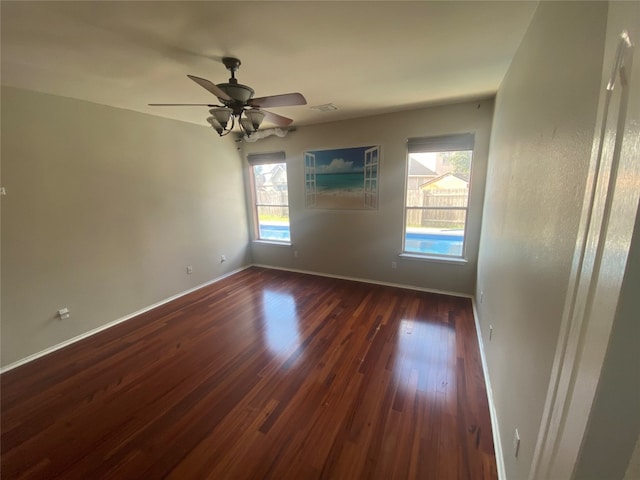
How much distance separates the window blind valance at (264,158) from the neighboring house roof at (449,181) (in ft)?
7.81

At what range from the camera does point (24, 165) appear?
91.0 inches

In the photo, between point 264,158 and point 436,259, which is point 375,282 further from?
point 264,158

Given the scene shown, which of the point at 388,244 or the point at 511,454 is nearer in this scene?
the point at 511,454

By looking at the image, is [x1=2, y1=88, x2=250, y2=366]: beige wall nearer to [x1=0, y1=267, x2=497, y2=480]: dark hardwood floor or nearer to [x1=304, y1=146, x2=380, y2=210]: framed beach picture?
[x1=0, y1=267, x2=497, y2=480]: dark hardwood floor

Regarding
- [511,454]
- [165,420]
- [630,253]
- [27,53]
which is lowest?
[165,420]

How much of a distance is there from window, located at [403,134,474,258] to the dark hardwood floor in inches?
37.9

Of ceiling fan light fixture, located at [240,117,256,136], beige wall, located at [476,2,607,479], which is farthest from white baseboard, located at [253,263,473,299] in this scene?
ceiling fan light fixture, located at [240,117,256,136]

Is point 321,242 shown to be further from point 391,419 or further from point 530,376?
point 530,376

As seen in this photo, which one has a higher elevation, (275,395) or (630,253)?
(630,253)

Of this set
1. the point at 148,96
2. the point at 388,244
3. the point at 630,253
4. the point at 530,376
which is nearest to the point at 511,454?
the point at 530,376

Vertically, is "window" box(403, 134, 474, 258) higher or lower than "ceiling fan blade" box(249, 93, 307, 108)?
lower

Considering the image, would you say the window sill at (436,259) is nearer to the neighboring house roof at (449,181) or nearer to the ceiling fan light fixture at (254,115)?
the neighboring house roof at (449,181)

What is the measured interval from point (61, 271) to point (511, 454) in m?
3.93

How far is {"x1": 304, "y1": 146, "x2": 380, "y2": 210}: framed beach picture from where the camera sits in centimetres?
373
